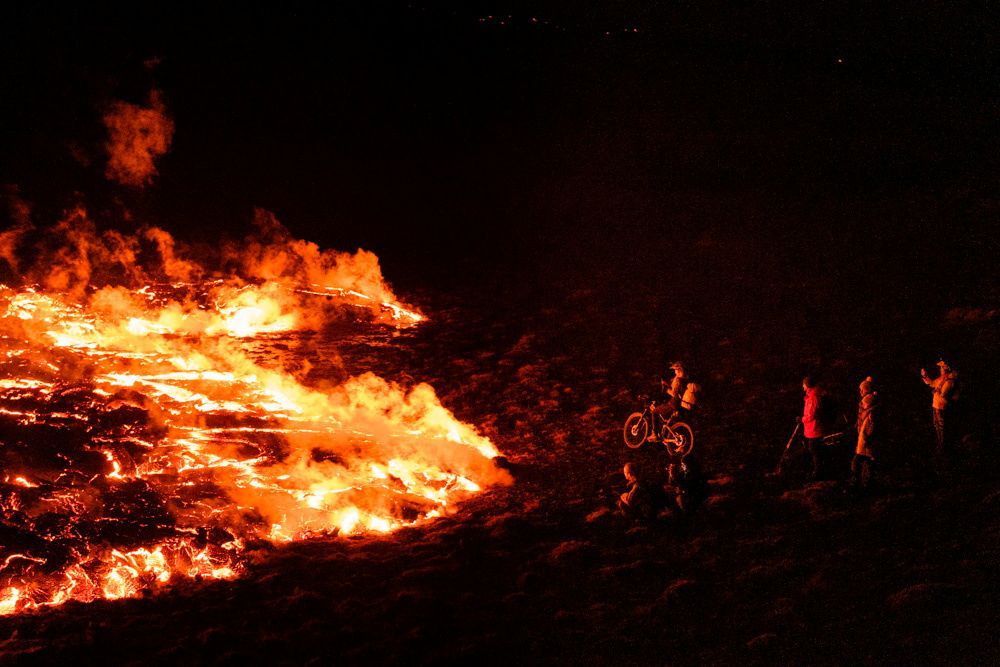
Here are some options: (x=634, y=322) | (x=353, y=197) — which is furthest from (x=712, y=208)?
(x=353, y=197)

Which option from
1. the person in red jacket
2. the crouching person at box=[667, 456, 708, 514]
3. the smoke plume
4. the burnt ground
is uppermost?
the smoke plume

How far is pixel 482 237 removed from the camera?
29.1m

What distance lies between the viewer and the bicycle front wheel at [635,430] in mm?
12877

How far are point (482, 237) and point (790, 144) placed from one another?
15837 millimetres

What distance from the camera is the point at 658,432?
1266 cm

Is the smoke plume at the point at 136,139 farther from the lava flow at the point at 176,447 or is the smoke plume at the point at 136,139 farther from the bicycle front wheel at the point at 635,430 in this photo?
the bicycle front wheel at the point at 635,430

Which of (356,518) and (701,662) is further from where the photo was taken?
(356,518)

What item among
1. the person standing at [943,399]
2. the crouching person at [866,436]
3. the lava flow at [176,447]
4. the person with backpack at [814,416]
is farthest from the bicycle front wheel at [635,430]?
the person standing at [943,399]

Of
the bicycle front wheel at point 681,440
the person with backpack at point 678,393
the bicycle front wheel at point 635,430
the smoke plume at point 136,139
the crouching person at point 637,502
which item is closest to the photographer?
the crouching person at point 637,502

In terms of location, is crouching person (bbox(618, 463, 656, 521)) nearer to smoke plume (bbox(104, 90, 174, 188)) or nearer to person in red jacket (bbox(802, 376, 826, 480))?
person in red jacket (bbox(802, 376, 826, 480))

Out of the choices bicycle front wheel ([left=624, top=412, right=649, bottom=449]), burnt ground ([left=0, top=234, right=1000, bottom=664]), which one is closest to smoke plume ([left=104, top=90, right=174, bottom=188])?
burnt ground ([left=0, top=234, right=1000, bottom=664])

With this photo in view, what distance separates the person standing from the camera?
1117cm

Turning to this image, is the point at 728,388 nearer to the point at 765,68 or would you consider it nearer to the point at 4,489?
the point at 4,489

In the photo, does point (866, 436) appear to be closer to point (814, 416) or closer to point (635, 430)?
point (814, 416)
